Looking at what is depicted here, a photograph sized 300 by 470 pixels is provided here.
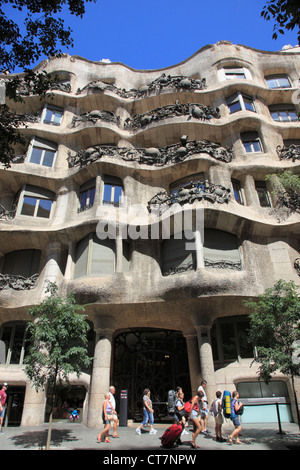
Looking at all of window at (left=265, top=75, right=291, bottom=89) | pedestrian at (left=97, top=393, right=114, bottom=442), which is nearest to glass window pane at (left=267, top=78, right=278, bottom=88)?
window at (left=265, top=75, right=291, bottom=89)

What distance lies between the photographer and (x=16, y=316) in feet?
53.2

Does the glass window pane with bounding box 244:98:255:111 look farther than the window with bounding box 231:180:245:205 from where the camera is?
Yes

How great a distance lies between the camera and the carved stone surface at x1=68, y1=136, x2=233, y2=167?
18312 millimetres

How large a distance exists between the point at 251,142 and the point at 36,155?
44.1 feet

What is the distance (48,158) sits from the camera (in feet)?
66.8

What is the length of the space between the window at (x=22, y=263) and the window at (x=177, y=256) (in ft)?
22.8

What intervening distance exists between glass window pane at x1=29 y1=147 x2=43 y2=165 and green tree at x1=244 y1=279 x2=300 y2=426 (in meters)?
15.7

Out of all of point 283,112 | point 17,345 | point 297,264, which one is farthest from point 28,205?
point 283,112

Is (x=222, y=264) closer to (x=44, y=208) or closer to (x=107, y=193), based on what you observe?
(x=107, y=193)

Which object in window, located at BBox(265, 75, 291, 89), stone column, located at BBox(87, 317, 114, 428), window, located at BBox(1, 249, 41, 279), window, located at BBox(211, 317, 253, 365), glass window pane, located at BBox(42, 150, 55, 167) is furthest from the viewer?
window, located at BBox(265, 75, 291, 89)

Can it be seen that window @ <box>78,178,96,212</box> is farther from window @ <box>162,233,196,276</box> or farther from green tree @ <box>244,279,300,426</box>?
green tree @ <box>244,279,300,426</box>
